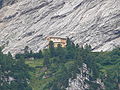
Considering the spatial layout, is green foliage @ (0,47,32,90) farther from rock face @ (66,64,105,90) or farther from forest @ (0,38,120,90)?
rock face @ (66,64,105,90)

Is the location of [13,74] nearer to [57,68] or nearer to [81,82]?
[57,68]

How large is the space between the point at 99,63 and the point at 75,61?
1323cm

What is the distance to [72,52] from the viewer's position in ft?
575

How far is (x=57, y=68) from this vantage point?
166 meters

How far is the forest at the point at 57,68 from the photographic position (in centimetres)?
15425

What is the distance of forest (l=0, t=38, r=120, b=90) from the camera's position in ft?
506

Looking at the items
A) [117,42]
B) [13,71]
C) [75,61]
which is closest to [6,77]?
[13,71]

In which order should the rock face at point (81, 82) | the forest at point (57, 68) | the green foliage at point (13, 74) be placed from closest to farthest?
the rock face at point (81, 82) → the forest at point (57, 68) → the green foliage at point (13, 74)

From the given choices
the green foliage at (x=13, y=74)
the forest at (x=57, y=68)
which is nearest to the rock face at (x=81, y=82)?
the forest at (x=57, y=68)

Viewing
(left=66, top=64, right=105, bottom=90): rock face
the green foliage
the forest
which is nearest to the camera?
(left=66, top=64, right=105, bottom=90): rock face

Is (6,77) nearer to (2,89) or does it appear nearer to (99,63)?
(2,89)

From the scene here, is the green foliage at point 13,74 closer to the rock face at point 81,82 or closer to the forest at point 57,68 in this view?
the forest at point 57,68

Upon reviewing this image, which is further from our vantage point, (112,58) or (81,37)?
(81,37)

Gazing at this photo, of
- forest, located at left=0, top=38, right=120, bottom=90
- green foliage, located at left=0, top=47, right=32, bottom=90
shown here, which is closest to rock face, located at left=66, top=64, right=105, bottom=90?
forest, located at left=0, top=38, right=120, bottom=90
